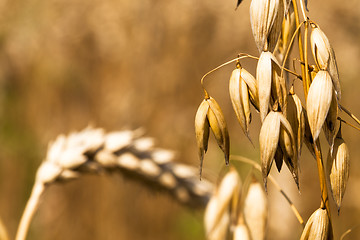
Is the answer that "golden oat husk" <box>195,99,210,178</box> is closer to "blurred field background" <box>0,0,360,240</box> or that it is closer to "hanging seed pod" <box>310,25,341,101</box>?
"hanging seed pod" <box>310,25,341,101</box>

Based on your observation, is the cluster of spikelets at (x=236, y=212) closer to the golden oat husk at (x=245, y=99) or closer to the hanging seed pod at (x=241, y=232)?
the hanging seed pod at (x=241, y=232)

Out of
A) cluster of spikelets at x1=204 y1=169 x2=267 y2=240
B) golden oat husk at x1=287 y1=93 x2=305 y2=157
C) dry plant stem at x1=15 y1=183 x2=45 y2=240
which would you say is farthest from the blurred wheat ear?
golden oat husk at x1=287 y1=93 x2=305 y2=157

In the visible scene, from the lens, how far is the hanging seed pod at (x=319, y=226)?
0.67 metres

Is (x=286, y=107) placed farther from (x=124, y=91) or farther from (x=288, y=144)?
(x=124, y=91)

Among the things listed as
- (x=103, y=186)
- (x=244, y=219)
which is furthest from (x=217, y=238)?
(x=103, y=186)

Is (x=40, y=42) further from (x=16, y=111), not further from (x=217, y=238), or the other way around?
(x=217, y=238)

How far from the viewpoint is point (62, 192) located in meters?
3.35

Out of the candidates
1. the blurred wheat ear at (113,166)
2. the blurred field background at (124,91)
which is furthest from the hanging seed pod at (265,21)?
the blurred field background at (124,91)

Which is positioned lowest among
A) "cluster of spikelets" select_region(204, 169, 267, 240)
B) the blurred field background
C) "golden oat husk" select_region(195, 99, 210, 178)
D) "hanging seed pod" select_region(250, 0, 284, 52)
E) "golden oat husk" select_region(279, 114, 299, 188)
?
"cluster of spikelets" select_region(204, 169, 267, 240)

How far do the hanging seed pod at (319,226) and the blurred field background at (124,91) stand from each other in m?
1.92

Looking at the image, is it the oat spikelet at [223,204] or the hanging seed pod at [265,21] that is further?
the oat spikelet at [223,204]

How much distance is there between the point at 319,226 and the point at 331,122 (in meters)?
0.15

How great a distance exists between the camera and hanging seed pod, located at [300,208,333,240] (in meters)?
0.67

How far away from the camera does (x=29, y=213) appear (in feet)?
3.66
